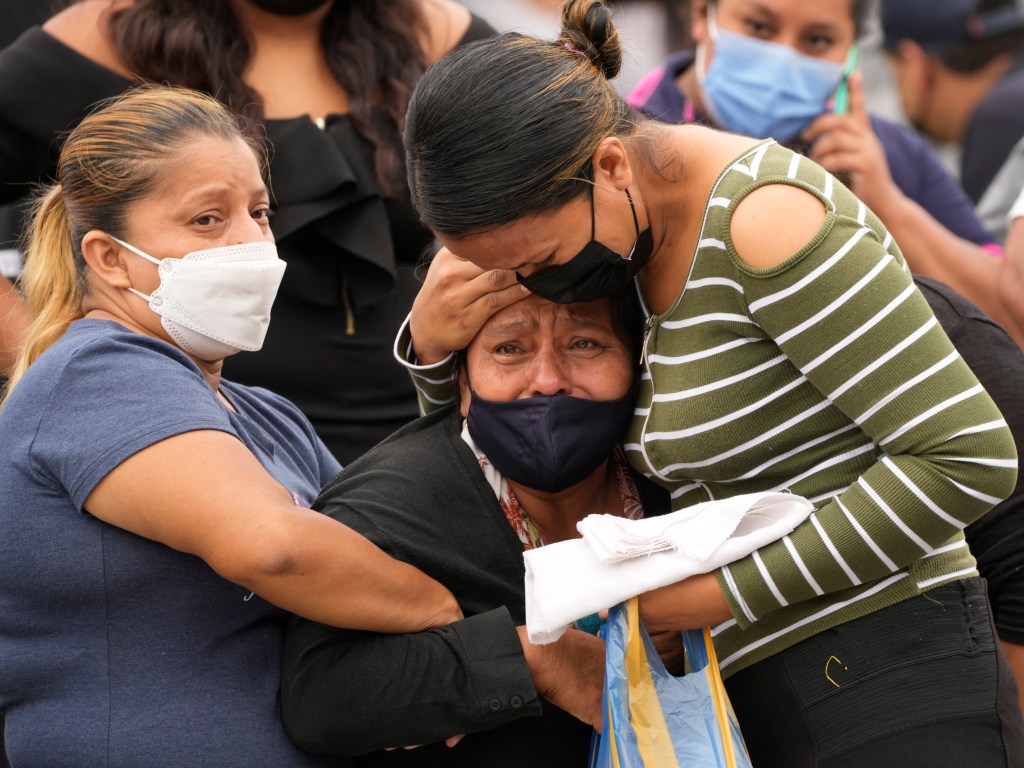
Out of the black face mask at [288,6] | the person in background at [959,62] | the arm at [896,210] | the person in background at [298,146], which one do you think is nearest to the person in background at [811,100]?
the arm at [896,210]

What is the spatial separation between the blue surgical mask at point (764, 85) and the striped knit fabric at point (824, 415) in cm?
169

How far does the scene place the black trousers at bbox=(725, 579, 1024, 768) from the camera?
86.7 inches

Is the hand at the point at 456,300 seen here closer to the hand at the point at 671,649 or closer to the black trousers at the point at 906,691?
the hand at the point at 671,649

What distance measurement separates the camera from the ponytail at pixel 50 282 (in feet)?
8.62

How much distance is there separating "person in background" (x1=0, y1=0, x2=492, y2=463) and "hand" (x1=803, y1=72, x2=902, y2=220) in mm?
1213

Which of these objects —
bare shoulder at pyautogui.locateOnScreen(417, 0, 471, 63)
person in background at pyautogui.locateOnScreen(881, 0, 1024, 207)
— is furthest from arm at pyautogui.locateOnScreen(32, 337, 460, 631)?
person in background at pyautogui.locateOnScreen(881, 0, 1024, 207)

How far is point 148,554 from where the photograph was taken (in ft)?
7.61

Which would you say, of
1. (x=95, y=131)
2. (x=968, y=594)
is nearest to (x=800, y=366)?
(x=968, y=594)

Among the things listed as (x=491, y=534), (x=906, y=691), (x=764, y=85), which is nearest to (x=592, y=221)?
(x=491, y=534)

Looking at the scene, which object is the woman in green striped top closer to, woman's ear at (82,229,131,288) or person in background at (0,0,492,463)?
woman's ear at (82,229,131,288)

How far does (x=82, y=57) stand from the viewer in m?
3.34

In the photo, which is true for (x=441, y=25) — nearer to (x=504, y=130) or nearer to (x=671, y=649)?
(x=504, y=130)

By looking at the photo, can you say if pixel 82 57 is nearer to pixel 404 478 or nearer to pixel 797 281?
pixel 404 478

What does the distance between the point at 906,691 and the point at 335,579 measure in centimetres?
95
